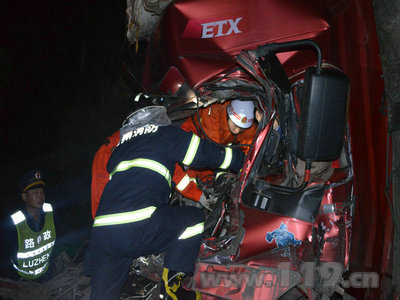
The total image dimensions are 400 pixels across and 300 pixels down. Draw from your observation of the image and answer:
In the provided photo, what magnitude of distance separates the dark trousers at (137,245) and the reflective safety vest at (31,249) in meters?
2.22

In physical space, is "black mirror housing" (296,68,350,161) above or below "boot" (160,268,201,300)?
above

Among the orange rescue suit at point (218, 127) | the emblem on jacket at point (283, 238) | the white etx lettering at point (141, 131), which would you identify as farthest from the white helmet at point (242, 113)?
the emblem on jacket at point (283, 238)

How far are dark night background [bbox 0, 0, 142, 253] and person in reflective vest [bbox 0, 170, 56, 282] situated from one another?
16.0ft

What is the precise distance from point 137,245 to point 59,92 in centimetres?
975

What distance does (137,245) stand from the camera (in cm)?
247

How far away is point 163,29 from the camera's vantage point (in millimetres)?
2803

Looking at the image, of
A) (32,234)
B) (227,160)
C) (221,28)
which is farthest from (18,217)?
(221,28)

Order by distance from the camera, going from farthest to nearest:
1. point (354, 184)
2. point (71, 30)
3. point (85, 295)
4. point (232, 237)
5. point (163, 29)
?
1. point (71, 30)
2. point (85, 295)
3. point (163, 29)
4. point (232, 237)
5. point (354, 184)

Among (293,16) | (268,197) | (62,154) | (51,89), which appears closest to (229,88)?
(293,16)

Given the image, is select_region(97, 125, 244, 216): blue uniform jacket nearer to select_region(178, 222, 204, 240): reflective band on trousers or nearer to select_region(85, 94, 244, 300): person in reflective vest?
select_region(85, 94, 244, 300): person in reflective vest

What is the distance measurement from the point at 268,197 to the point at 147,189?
2.83 ft

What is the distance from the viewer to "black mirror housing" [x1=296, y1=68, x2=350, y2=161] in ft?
6.17

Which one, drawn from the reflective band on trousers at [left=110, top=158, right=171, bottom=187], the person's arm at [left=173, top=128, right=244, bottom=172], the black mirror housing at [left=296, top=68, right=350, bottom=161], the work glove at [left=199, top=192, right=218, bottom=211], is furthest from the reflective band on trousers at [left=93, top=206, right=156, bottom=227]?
the black mirror housing at [left=296, top=68, right=350, bottom=161]

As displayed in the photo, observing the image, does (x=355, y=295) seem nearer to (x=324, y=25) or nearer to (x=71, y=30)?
(x=324, y=25)
